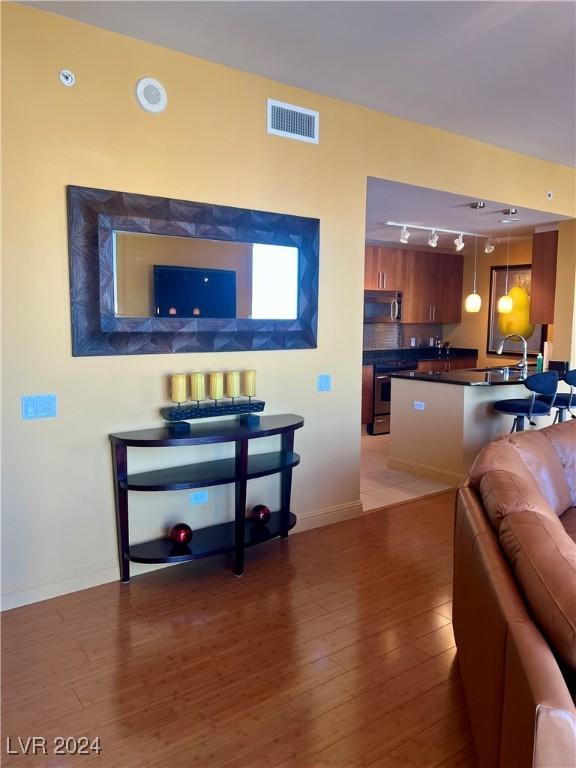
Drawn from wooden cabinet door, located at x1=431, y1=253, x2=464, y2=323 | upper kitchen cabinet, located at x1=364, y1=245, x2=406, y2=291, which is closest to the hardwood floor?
upper kitchen cabinet, located at x1=364, y1=245, x2=406, y2=291

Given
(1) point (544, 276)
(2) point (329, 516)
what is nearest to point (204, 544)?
(2) point (329, 516)

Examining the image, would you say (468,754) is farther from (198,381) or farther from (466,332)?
(466,332)

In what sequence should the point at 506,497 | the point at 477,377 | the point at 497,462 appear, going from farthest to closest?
the point at 477,377 → the point at 497,462 → the point at 506,497

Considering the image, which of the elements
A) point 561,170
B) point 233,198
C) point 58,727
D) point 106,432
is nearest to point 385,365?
point 561,170

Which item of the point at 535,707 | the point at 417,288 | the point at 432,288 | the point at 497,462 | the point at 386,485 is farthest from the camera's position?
the point at 432,288

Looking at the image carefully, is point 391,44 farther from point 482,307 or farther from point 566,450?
point 482,307

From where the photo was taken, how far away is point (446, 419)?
206 inches

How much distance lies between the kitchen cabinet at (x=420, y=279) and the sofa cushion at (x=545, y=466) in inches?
187

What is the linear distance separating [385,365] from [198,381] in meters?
4.87

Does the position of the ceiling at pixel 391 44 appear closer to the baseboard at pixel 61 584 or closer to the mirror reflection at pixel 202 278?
the mirror reflection at pixel 202 278

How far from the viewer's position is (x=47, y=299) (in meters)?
2.91

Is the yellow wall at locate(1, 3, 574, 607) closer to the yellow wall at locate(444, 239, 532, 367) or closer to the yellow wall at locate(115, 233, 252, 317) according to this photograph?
the yellow wall at locate(115, 233, 252, 317)

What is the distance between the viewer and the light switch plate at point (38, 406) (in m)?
2.89

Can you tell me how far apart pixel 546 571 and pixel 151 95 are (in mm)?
3011
